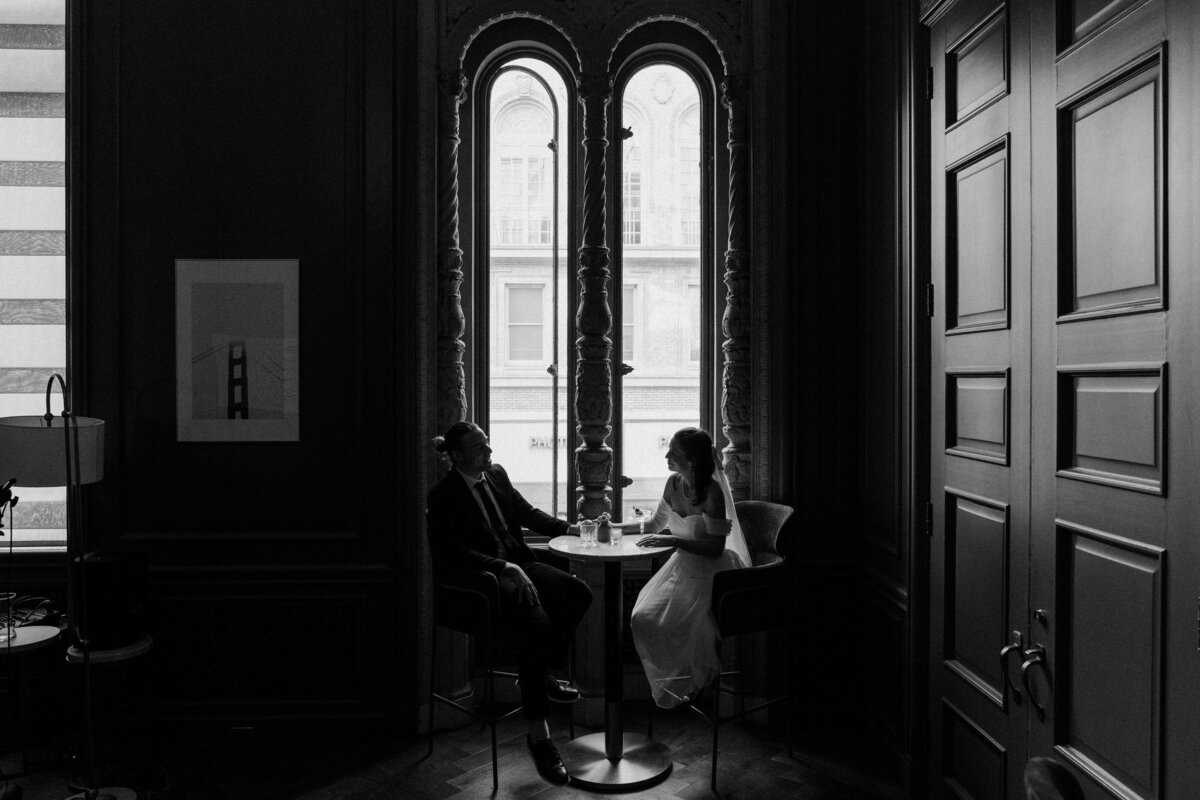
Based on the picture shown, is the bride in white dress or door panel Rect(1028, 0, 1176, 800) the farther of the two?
the bride in white dress

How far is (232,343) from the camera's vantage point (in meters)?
3.88

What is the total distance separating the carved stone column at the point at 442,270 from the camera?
4.04 meters

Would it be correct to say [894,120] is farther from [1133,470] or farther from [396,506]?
[396,506]

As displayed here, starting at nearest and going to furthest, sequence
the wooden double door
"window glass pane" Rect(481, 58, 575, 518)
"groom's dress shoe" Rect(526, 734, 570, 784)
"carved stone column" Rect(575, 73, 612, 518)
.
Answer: the wooden double door < "groom's dress shoe" Rect(526, 734, 570, 784) < "carved stone column" Rect(575, 73, 612, 518) < "window glass pane" Rect(481, 58, 575, 518)

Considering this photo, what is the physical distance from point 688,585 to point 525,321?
159 centimetres

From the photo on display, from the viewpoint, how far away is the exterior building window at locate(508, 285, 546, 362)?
4309mm

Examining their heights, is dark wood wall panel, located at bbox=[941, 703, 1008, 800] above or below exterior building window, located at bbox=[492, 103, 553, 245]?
below

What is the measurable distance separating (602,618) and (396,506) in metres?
1.10

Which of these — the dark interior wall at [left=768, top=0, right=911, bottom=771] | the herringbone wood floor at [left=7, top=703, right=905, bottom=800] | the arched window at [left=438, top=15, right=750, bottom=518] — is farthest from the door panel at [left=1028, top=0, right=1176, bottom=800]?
the arched window at [left=438, top=15, right=750, bottom=518]

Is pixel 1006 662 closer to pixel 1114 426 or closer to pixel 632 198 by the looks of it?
pixel 1114 426

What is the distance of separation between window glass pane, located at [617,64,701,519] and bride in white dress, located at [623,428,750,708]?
76cm

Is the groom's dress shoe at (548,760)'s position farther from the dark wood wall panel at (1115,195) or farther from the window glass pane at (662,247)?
the dark wood wall panel at (1115,195)

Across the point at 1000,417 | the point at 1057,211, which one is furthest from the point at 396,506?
the point at 1057,211

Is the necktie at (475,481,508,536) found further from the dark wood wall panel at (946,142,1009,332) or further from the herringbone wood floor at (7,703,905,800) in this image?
the dark wood wall panel at (946,142,1009,332)
